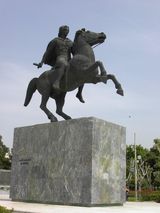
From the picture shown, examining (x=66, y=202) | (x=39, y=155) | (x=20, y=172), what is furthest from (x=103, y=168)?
→ (x=20, y=172)

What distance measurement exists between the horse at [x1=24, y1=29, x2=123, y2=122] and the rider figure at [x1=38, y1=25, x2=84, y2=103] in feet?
0.61

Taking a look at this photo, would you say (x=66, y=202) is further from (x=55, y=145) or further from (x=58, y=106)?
(x=58, y=106)

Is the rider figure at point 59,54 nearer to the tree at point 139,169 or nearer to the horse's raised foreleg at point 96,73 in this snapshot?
the horse's raised foreleg at point 96,73

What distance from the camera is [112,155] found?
11742mm

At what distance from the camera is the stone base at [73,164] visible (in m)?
11.1

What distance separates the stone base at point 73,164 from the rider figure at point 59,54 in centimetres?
164

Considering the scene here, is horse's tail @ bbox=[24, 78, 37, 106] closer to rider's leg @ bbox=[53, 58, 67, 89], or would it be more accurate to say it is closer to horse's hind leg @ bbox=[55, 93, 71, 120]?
horse's hind leg @ bbox=[55, 93, 71, 120]

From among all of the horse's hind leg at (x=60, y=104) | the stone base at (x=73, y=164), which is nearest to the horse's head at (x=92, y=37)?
the horse's hind leg at (x=60, y=104)

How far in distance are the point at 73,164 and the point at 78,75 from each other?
2.64 metres

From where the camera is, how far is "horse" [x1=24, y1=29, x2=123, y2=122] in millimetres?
11953

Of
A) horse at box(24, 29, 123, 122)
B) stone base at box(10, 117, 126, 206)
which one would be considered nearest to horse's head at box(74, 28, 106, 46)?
horse at box(24, 29, 123, 122)

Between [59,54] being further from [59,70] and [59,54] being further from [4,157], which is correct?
[4,157]

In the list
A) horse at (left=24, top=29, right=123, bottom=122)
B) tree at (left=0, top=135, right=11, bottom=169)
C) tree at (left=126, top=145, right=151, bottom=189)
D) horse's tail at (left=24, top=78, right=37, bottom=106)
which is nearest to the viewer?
horse at (left=24, top=29, right=123, bottom=122)

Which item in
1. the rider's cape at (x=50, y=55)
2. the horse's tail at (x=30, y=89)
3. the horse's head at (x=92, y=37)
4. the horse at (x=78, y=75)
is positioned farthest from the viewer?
the horse's tail at (x=30, y=89)
